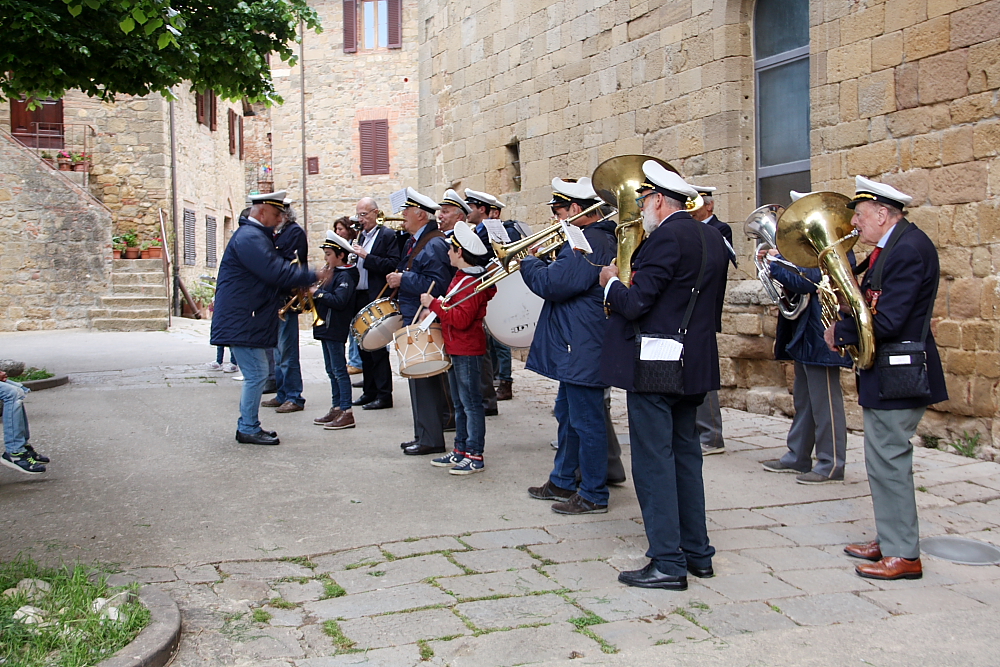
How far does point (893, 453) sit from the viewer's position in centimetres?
425

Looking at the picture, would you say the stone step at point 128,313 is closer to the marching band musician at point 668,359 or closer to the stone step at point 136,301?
the stone step at point 136,301

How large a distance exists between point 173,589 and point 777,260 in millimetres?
4078

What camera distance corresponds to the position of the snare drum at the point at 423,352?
6.32 metres

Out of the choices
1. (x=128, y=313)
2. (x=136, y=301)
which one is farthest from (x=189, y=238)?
(x=128, y=313)

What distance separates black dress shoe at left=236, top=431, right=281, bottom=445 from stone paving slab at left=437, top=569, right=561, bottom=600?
3358mm

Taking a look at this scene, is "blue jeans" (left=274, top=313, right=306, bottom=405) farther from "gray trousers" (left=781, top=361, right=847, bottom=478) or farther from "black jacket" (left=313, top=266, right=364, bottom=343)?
"gray trousers" (left=781, top=361, right=847, bottom=478)

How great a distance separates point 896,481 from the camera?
4250mm

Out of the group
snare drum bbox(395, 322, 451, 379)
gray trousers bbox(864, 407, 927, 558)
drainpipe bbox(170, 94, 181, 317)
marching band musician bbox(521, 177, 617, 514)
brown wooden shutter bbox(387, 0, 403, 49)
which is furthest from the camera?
brown wooden shutter bbox(387, 0, 403, 49)

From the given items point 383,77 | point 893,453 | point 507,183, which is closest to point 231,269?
point 893,453

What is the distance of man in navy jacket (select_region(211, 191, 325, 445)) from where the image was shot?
22.9 feet

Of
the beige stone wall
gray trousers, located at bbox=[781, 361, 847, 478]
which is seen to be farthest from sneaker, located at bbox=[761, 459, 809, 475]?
the beige stone wall

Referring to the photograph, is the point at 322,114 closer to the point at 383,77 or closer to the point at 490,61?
the point at 383,77

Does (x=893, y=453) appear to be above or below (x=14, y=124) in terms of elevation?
below

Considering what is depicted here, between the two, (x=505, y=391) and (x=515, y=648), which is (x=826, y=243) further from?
(x=505, y=391)
